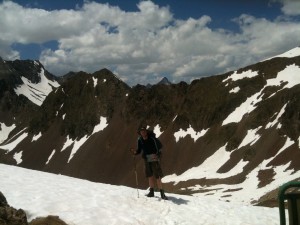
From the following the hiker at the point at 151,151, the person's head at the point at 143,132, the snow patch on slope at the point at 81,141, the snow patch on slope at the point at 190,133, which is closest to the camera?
the person's head at the point at 143,132

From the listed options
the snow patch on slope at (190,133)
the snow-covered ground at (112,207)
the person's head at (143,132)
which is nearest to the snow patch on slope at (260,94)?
the snow patch on slope at (190,133)

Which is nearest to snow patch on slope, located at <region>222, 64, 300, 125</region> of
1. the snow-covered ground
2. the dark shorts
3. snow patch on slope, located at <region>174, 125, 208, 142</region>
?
snow patch on slope, located at <region>174, 125, 208, 142</region>

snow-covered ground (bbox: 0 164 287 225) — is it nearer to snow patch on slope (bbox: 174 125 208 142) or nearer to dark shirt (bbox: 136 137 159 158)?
dark shirt (bbox: 136 137 159 158)

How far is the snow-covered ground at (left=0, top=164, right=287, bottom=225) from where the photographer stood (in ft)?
51.7

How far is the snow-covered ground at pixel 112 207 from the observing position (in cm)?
1577

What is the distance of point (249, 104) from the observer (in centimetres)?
12094

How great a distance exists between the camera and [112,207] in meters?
16.9

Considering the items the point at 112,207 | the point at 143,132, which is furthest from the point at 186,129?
the point at 112,207

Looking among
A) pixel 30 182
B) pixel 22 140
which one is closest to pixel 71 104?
pixel 22 140

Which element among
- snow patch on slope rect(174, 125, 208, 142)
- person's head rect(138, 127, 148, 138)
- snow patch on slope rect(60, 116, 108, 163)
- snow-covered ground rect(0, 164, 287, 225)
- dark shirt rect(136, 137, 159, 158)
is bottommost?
snow-covered ground rect(0, 164, 287, 225)

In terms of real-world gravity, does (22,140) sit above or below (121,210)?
above

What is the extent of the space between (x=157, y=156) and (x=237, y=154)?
89.0m

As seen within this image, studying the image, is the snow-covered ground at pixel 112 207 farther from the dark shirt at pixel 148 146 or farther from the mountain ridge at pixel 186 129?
the mountain ridge at pixel 186 129

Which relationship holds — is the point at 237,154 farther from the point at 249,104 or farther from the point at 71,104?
the point at 71,104
